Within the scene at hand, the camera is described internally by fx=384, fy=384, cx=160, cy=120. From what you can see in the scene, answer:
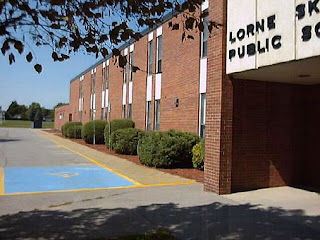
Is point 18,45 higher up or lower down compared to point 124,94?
lower down

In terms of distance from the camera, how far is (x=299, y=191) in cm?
912

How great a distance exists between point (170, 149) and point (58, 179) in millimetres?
4193

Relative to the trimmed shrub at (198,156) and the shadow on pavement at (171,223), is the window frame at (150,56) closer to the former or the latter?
the trimmed shrub at (198,156)

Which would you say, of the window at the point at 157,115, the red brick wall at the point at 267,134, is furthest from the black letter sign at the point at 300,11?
the window at the point at 157,115

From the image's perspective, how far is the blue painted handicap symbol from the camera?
→ 32.2 ft

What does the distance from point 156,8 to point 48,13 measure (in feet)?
3.54

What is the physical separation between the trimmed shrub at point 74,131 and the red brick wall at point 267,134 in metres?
28.6

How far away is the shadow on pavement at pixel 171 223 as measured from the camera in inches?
224

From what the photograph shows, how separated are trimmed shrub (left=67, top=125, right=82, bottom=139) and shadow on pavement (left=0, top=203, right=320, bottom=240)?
30.1 meters

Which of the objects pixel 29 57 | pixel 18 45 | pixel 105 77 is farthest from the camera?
pixel 105 77

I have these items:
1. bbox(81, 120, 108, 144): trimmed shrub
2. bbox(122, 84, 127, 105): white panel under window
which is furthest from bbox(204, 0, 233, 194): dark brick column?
bbox(81, 120, 108, 144): trimmed shrub

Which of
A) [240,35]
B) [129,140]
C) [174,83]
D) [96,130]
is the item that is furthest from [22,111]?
[240,35]

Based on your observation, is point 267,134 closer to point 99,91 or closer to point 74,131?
point 99,91

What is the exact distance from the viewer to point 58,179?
11.2m
